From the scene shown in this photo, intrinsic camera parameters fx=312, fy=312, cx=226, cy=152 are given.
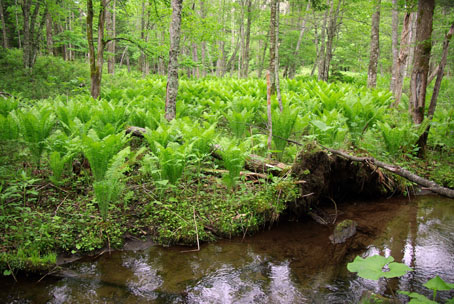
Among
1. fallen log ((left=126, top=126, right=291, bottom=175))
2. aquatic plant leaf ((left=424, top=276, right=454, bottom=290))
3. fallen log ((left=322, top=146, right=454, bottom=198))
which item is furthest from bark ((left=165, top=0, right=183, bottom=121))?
aquatic plant leaf ((left=424, top=276, right=454, bottom=290))

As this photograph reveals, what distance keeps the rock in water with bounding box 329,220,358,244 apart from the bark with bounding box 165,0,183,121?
3695 millimetres

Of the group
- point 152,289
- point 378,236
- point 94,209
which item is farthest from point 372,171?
point 94,209

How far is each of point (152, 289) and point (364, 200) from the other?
3672 mm

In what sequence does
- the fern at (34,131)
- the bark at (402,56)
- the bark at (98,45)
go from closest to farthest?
the fern at (34,131)
the bark at (98,45)
the bark at (402,56)

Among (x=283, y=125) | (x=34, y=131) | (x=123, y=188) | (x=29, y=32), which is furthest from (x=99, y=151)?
(x=29, y=32)

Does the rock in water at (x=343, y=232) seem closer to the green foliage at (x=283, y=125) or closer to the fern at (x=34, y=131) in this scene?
the green foliage at (x=283, y=125)

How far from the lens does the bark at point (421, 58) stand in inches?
220

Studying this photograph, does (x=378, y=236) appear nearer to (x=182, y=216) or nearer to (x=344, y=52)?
(x=182, y=216)

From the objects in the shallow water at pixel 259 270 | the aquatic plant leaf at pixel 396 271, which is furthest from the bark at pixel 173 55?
the aquatic plant leaf at pixel 396 271

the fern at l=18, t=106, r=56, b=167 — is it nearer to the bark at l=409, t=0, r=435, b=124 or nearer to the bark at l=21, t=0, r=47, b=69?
the bark at l=409, t=0, r=435, b=124

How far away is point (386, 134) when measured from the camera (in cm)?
583

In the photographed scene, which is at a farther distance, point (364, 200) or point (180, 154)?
point (364, 200)

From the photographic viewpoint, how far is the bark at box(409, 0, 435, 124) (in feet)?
18.3

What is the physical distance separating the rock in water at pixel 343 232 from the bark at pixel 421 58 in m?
3.69
